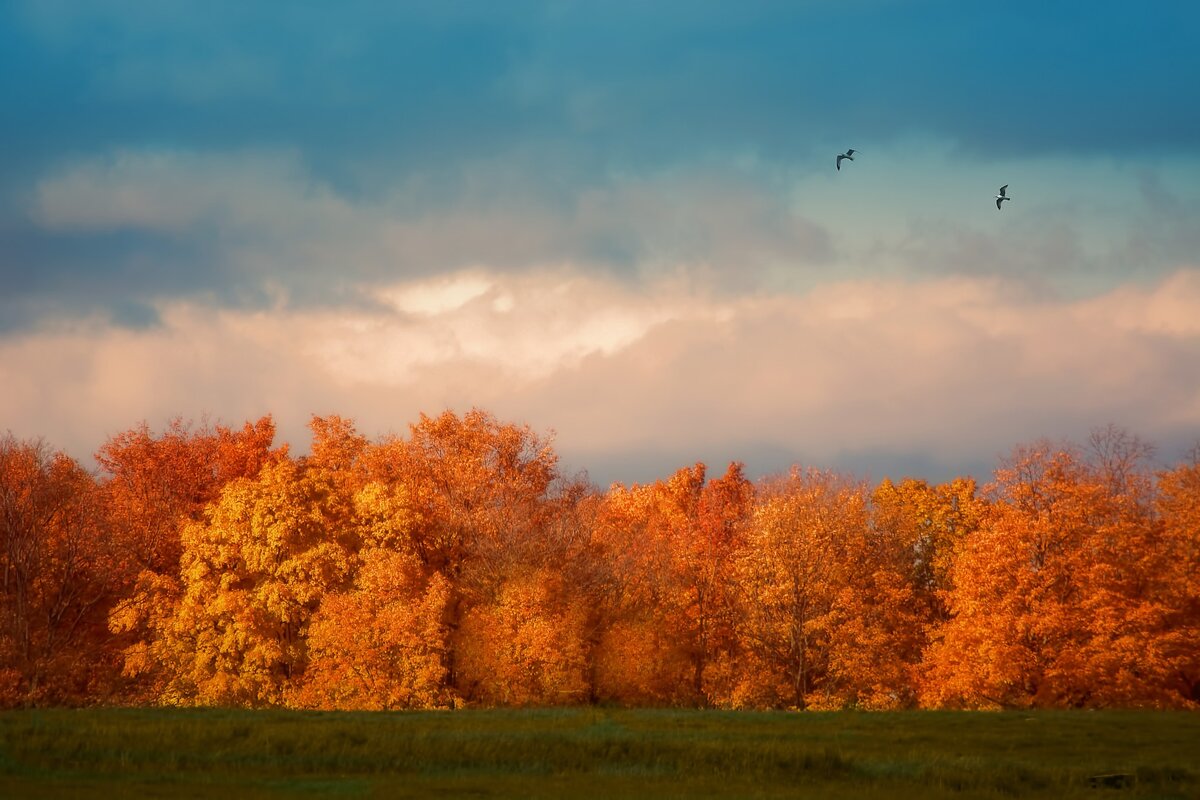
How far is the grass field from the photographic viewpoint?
92.4 ft

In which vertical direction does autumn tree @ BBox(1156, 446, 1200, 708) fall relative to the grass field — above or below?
above

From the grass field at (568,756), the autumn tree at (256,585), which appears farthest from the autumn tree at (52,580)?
the grass field at (568,756)

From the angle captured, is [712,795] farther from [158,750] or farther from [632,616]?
[632,616]

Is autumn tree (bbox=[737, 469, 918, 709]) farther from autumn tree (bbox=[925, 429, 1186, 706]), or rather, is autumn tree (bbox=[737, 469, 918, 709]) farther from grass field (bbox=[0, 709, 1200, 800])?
grass field (bbox=[0, 709, 1200, 800])

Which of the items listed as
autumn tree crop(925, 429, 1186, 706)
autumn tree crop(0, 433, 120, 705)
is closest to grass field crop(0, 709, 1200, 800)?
autumn tree crop(925, 429, 1186, 706)

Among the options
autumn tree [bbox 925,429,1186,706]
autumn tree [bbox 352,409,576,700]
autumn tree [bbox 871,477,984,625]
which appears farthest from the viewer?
autumn tree [bbox 871,477,984,625]

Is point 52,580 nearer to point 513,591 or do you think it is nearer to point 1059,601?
point 513,591

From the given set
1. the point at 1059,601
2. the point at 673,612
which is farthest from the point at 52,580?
the point at 1059,601

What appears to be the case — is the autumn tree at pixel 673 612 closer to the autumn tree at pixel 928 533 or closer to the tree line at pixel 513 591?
the tree line at pixel 513 591

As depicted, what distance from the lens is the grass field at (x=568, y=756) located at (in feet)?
92.4

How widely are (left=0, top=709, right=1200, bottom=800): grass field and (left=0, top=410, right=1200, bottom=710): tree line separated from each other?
20527 millimetres

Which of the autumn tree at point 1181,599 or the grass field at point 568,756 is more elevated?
the autumn tree at point 1181,599

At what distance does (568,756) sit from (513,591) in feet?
103

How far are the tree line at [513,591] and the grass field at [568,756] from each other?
67.3 feet
